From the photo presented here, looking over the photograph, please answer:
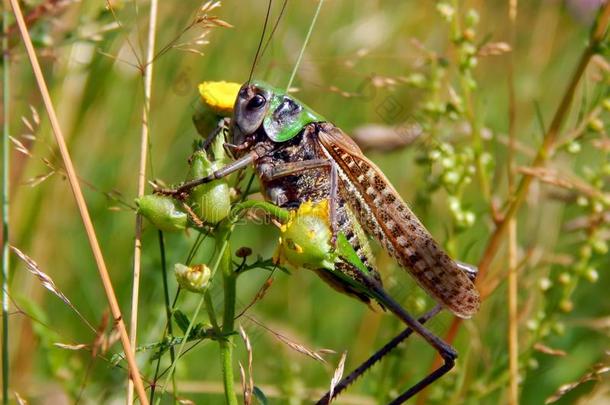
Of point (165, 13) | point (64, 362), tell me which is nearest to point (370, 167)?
point (64, 362)

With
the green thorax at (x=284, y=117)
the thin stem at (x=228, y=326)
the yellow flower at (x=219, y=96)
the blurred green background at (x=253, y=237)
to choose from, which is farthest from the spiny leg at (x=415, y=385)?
the yellow flower at (x=219, y=96)

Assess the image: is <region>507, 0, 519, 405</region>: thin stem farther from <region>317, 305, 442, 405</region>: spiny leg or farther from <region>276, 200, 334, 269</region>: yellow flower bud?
<region>276, 200, 334, 269</region>: yellow flower bud

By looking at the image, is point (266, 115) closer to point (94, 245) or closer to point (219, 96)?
point (219, 96)

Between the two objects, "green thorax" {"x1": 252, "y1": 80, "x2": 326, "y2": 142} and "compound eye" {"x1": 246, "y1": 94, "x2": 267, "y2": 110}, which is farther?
"green thorax" {"x1": 252, "y1": 80, "x2": 326, "y2": 142}

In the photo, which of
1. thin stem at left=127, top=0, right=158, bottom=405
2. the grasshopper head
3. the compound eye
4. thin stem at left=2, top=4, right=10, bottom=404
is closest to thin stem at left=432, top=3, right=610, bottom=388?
the grasshopper head

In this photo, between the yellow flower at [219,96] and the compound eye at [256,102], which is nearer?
the yellow flower at [219,96]

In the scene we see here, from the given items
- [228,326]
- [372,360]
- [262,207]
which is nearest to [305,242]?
[262,207]

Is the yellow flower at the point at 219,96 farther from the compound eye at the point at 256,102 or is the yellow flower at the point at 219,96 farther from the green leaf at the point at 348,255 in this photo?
the green leaf at the point at 348,255

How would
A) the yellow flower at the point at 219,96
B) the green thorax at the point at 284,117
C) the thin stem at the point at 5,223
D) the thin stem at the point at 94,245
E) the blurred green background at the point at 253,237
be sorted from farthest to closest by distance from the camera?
the blurred green background at the point at 253,237 → the green thorax at the point at 284,117 → the yellow flower at the point at 219,96 → the thin stem at the point at 5,223 → the thin stem at the point at 94,245
